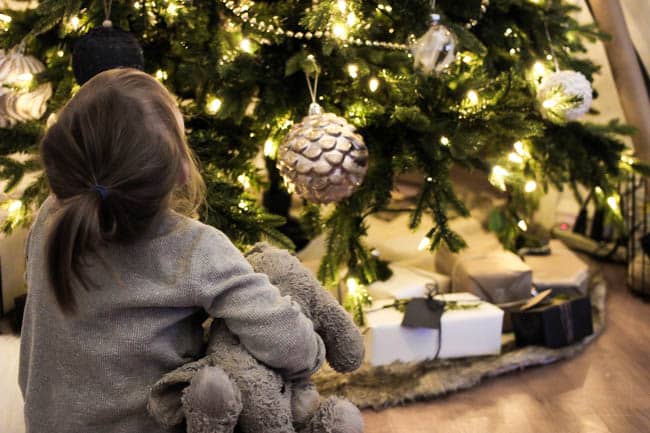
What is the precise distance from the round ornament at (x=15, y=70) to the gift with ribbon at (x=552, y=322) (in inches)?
41.7

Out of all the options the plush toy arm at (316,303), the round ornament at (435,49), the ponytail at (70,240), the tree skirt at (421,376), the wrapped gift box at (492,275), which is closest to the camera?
the ponytail at (70,240)

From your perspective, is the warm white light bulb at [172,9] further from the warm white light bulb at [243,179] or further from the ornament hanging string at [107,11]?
the warm white light bulb at [243,179]

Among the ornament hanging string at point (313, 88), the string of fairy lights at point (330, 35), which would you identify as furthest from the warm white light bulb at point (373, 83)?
the ornament hanging string at point (313, 88)

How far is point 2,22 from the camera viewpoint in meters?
1.12

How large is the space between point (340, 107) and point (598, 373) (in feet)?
2.45

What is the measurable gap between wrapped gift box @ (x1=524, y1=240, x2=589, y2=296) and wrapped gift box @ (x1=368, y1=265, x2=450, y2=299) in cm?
25

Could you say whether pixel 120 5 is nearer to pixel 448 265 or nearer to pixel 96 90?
pixel 96 90

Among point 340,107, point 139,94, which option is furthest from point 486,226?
point 139,94

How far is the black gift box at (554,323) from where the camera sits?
1.27m

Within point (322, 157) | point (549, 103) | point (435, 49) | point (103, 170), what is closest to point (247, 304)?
point (103, 170)

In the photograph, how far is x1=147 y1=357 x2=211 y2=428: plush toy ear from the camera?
→ 639mm

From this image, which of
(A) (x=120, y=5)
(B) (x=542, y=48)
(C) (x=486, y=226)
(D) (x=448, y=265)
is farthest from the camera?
(C) (x=486, y=226)

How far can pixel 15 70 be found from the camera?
109 centimetres

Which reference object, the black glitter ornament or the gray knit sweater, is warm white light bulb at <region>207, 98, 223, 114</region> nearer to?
the black glitter ornament
